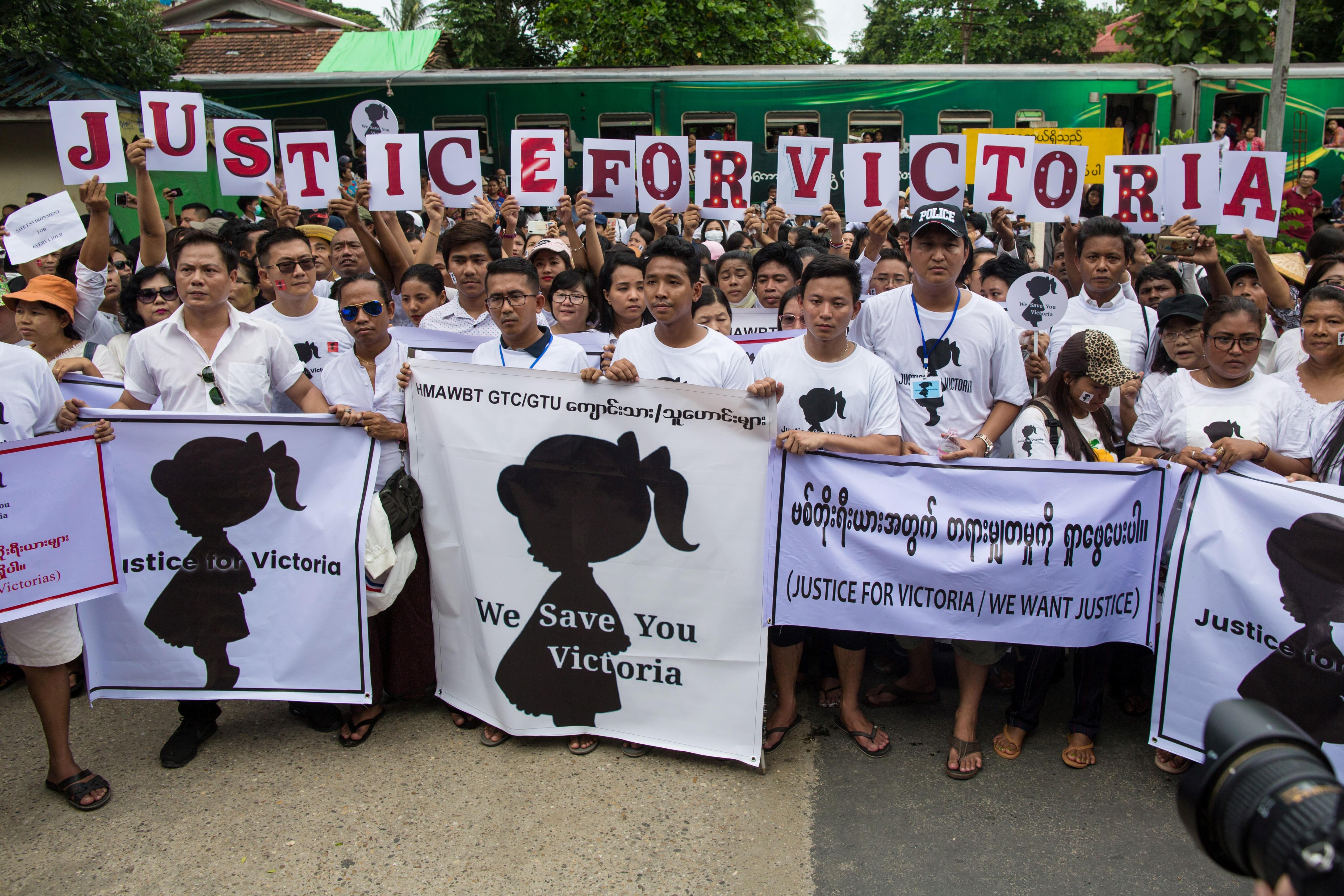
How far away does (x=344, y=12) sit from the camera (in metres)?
48.8

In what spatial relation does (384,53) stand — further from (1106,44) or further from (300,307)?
(1106,44)

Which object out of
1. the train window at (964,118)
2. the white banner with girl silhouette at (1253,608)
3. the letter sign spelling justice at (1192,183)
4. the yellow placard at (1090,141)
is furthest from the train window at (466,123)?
the white banner with girl silhouette at (1253,608)

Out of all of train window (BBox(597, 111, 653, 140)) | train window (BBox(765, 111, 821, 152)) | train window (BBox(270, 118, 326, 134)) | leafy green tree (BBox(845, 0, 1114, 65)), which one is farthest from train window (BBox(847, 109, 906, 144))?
leafy green tree (BBox(845, 0, 1114, 65))

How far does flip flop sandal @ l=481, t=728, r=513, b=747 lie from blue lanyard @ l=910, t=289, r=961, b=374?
7.59 feet

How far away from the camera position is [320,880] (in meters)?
3.18

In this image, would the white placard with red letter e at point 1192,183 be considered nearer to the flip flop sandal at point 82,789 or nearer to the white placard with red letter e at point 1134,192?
the white placard with red letter e at point 1134,192

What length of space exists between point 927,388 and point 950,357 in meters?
→ 0.17

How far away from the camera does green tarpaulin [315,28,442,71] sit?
18.5 m

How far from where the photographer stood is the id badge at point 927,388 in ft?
13.3

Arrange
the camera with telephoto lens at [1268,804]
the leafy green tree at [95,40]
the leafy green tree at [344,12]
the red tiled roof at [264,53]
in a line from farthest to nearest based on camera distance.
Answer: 1. the leafy green tree at [344,12]
2. the red tiled roof at [264,53]
3. the leafy green tree at [95,40]
4. the camera with telephoto lens at [1268,804]

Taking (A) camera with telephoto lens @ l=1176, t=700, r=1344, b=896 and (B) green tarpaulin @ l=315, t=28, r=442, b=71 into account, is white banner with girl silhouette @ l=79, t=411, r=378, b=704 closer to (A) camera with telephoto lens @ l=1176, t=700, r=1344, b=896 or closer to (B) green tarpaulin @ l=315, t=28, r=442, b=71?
(A) camera with telephoto lens @ l=1176, t=700, r=1344, b=896

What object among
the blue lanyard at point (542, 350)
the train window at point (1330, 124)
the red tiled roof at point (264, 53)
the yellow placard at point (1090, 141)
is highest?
the red tiled roof at point (264, 53)

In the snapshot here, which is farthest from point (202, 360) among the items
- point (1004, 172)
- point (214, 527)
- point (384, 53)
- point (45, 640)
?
point (384, 53)

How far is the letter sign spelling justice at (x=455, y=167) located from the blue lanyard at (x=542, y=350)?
220cm
